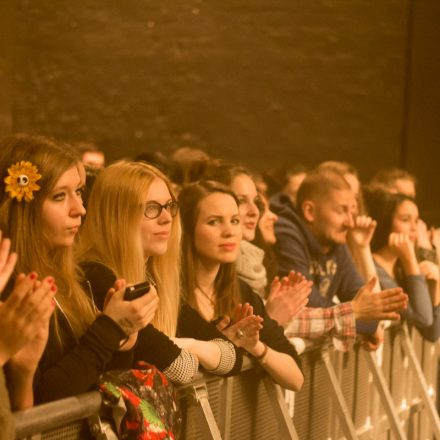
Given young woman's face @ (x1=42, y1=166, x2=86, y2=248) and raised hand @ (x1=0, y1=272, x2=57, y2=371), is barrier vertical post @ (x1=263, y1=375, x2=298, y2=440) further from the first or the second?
raised hand @ (x1=0, y1=272, x2=57, y2=371)

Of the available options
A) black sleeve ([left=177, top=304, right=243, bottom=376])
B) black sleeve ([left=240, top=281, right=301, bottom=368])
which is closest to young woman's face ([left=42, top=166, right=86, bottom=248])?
black sleeve ([left=177, top=304, right=243, bottom=376])

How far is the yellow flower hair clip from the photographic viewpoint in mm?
3305

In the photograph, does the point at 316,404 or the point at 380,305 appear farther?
the point at 380,305

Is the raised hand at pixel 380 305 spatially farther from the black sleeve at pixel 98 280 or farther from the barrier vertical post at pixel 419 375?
the black sleeve at pixel 98 280

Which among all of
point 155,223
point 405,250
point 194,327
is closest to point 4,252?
point 155,223

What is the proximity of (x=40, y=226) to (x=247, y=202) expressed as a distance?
1.90 metres

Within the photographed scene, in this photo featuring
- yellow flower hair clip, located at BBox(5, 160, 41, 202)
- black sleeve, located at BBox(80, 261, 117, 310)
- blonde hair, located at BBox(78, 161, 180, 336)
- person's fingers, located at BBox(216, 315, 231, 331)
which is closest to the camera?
yellow flower hair clip, located at BBox(5, 160, 41, 202)

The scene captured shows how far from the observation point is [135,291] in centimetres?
334

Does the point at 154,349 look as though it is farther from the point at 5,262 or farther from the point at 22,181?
the point at 5,262

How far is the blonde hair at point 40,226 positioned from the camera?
3352 millimetres

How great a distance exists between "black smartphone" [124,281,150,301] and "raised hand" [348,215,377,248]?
9.00 ft

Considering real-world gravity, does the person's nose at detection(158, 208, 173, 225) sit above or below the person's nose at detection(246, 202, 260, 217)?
below

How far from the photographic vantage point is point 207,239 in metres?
4.53

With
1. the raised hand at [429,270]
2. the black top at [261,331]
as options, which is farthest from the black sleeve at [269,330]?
the raised hand at [429,270]
